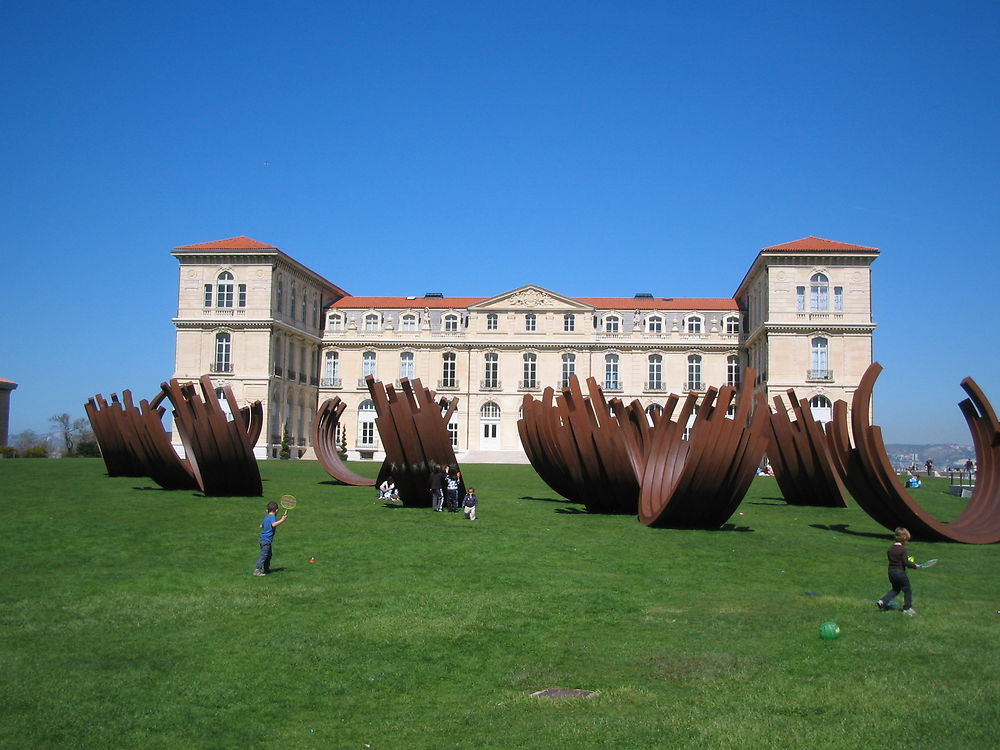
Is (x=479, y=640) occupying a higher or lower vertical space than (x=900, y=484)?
→ lower

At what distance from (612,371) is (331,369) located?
21.6 metres

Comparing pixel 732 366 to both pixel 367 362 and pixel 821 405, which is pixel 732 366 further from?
pixel 367 362

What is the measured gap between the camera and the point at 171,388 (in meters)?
24.8

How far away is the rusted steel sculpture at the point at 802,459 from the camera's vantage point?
2542 cm

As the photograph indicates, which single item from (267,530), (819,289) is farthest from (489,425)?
(267,530)

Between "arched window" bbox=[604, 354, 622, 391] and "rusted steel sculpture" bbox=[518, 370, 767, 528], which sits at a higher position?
"arched window" bbox=[604, 354, 622, 391]

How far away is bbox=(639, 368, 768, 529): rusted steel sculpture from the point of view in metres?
18.1

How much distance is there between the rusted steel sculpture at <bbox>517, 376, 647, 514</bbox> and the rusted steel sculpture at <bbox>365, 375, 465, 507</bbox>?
8.98 ft

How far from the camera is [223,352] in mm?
65375

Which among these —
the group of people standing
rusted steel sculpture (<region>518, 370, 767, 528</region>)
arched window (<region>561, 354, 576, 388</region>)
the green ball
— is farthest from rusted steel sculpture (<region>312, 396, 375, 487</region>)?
arched window (<region>561, 354, 576, 388</region>)

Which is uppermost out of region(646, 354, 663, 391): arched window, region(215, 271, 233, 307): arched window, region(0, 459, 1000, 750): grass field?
region(215, 271, 233, 307): arched window

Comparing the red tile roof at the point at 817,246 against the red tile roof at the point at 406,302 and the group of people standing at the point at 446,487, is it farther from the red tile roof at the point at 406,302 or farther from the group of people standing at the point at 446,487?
the group of people standing at the point at 446,487

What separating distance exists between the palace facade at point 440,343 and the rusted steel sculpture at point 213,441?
39102mm

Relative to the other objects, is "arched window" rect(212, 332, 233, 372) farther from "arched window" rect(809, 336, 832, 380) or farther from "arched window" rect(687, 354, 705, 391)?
"arched window" rect(809, 336, 832, 380)
